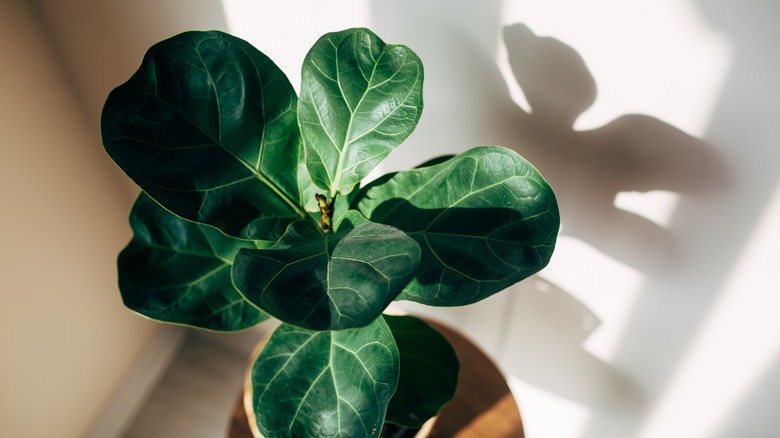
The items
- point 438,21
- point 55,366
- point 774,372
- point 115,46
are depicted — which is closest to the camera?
point 438,21

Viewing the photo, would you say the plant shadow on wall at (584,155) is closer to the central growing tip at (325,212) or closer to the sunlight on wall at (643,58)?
the sunlight on wall at (643,58)

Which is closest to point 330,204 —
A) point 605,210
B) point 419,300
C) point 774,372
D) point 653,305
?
point 419,300

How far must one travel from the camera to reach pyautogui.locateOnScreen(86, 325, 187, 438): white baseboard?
68.2 inches

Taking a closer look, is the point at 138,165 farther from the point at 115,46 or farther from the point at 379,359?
the point at 115,46

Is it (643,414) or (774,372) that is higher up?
(774,372)

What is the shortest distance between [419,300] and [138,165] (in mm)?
394

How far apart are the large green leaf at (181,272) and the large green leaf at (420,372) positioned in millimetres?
238

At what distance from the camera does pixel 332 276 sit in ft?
2.15

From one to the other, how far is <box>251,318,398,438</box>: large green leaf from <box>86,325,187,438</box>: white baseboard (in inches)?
45.9

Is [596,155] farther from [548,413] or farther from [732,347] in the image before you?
[548,413]

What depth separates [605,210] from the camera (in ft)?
3.37

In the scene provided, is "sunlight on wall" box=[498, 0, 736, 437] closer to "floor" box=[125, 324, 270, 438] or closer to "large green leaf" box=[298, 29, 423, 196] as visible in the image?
"large green leaf" box=[298, 29, 423, 196]

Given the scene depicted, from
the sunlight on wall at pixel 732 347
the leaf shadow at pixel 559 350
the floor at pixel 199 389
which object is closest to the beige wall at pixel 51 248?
the floor at pixel 199 389

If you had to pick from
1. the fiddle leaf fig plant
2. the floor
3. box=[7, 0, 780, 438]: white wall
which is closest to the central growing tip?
the fiddle leaf fig plant
